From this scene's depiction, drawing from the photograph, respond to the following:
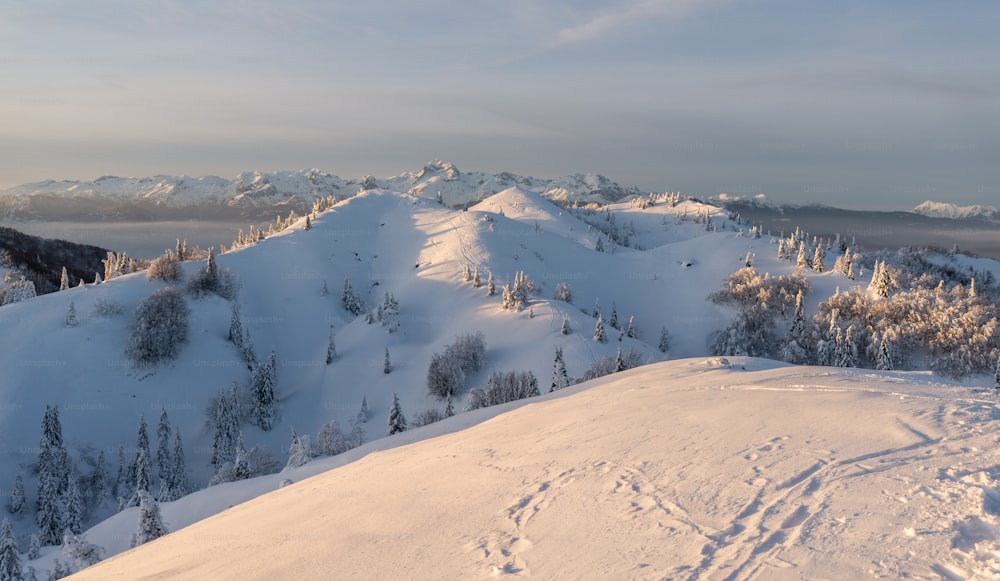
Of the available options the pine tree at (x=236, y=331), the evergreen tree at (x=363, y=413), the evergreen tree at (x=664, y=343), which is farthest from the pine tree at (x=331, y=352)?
the evergreen tree at (x=664, y=343)

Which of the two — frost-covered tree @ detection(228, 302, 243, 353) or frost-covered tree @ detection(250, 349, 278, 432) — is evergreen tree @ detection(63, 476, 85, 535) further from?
frost-covered tree @ detection(228, 302, 243, 353)

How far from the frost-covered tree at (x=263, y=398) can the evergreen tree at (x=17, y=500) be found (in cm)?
2424

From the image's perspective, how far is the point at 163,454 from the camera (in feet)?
210

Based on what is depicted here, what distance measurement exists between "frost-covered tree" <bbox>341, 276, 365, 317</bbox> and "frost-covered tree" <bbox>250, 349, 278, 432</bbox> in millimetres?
28242

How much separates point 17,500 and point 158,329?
1132 inches

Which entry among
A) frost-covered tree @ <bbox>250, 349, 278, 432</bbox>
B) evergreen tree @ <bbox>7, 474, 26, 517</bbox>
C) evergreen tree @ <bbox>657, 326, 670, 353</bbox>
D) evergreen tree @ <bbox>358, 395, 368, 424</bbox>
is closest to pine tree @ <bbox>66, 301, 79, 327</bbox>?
frost-covered tree @ <bbox>250, 349, 278, 432</bbox>

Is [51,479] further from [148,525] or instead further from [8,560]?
[148,525]

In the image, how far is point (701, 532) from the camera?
358 inches

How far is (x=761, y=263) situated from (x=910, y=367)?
163ft

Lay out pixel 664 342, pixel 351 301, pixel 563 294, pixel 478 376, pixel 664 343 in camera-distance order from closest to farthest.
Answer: pixel 478 376
pixel 664 343
pixel 664 342
pixel 351 301
pixel 563 294

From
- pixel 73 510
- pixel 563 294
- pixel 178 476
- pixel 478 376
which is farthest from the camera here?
pixel 563 294

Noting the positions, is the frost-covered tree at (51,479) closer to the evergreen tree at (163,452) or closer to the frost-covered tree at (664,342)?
the evergreen tree at (163,452)

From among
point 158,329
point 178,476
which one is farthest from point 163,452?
point 158,329

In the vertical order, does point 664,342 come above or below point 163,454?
above
